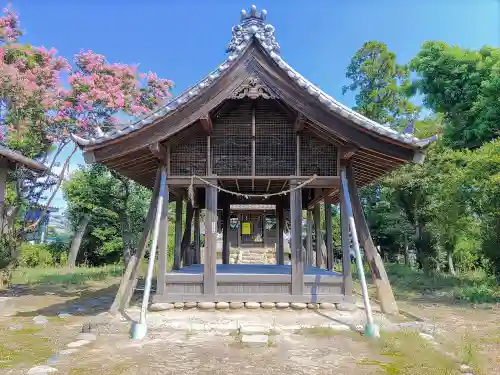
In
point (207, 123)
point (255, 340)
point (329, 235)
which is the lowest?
point (255, 340)

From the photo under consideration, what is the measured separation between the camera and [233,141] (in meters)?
8.97

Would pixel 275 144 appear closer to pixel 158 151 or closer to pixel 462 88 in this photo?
pixel 158 151

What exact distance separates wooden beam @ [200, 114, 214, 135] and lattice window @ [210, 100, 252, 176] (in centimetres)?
23

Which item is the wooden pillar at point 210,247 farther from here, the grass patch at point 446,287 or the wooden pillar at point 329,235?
the grass patch at point 446,287

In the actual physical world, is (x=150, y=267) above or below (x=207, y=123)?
below

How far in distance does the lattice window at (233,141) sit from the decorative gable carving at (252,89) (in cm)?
96

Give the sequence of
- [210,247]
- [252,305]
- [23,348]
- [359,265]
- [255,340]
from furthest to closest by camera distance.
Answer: [210,247] < [252,305] < [359,265] < [255,340] < [23,348]

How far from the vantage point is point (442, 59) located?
23484 mm

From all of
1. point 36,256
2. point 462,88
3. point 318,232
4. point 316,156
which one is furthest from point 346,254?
point 36,256

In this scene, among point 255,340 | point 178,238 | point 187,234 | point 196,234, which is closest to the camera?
point 255,340

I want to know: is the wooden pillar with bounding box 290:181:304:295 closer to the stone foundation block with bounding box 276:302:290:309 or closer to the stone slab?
the stone foundation block with bounding box 276:302:290:309

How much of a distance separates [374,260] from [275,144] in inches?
132

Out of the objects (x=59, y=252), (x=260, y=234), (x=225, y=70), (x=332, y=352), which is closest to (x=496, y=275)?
(x=332, y=352)

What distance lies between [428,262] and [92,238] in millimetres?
20171
